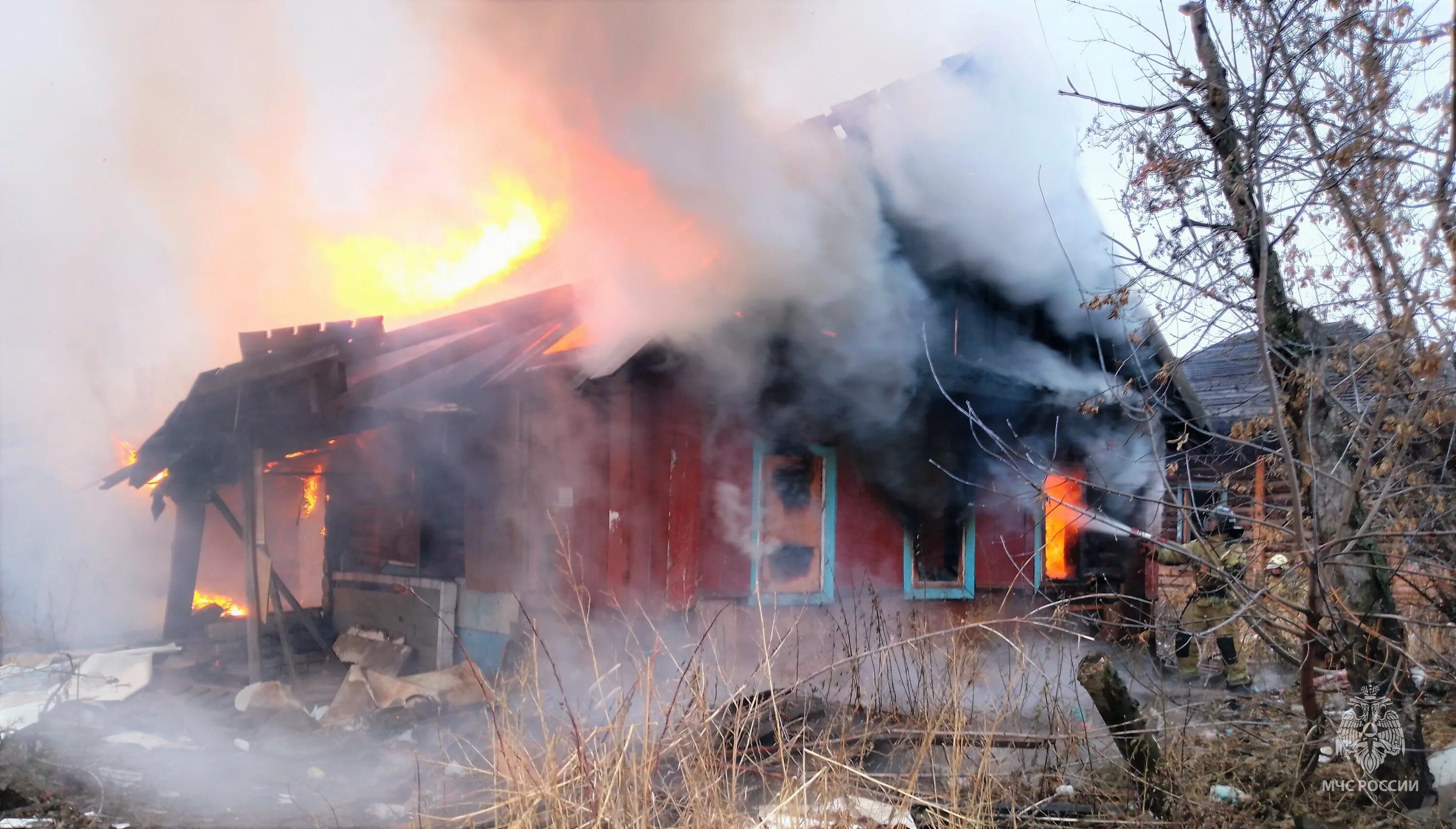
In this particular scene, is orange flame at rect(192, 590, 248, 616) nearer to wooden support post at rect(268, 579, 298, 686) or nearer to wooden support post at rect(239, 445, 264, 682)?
wooden support post at rect(268, 579, 298, 686)

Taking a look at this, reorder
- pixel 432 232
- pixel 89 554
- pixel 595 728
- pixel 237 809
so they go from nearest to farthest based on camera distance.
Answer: pixel 595 728
pixel 237 809
pixel 432 232
pixel 89 554

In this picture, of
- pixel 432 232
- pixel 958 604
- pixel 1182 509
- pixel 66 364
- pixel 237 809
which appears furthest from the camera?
pixel 66 364

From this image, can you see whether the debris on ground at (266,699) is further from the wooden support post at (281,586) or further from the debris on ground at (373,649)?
the debris on ground at (373,649)

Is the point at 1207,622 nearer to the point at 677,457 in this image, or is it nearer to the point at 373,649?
the point at 677,457

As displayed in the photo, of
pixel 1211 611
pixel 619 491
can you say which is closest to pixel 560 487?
pixel 619 491

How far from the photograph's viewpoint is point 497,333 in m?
8.83

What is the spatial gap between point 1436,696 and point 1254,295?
10.2 ft

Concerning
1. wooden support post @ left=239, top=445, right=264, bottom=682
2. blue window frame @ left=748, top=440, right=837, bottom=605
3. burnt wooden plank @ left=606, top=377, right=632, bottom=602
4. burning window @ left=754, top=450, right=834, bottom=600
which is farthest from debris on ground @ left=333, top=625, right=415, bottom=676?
burning window @ left=754, top=450, right=834, bottom=600

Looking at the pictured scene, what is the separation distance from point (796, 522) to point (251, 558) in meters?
5.05

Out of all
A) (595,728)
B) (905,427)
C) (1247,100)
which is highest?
(1247,100)

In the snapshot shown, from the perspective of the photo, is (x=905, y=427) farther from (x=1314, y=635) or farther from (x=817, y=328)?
(x=1314, y=635)

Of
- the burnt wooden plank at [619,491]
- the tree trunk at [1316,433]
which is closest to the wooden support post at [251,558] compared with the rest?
the burnt wooden plank at [619,491]

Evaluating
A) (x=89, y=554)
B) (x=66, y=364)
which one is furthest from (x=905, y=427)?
(x=89, y=554)

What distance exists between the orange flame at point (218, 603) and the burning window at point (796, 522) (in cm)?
1035
